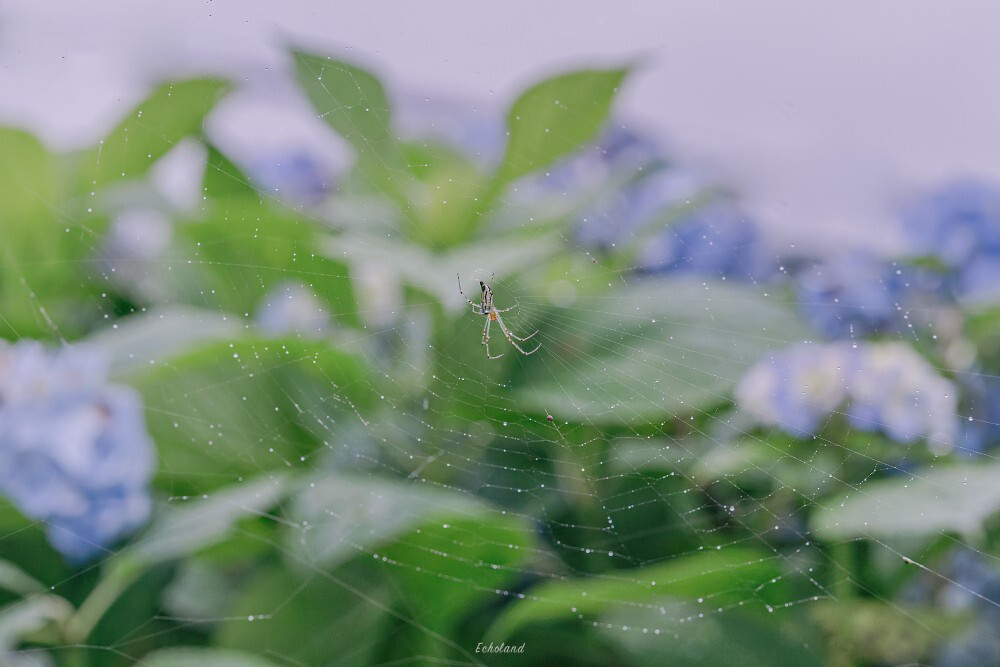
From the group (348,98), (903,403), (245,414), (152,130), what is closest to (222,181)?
(152,130)

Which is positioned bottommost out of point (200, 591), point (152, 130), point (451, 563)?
point (200, 591)

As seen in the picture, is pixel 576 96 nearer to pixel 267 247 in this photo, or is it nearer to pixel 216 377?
pixel 267 247

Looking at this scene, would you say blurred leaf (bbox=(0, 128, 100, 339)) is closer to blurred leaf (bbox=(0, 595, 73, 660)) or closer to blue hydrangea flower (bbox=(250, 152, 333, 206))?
blue hydrangea flower (bbox=(250, 152, 333, 206))

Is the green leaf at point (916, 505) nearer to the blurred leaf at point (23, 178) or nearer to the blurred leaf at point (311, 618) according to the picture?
the blurred leaf at point (311, 618)

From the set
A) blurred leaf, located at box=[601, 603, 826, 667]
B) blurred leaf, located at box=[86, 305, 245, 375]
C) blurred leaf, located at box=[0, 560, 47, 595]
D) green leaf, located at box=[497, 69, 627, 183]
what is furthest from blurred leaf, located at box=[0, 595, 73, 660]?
green leaf, located at box=[497, 69, 627, 183]

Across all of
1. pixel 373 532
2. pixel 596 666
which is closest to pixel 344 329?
pixel 373 532

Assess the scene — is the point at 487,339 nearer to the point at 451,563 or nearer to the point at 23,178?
the point at 451,563
